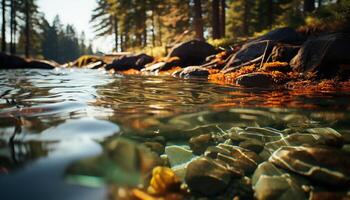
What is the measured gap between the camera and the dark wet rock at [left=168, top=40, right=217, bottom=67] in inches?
587

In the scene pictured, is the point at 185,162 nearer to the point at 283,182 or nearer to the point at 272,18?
the point at 283,182

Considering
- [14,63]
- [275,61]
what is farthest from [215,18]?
[14,63]

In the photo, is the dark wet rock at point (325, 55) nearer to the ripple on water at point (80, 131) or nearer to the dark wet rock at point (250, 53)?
the dark wet rock at point (250, 53)

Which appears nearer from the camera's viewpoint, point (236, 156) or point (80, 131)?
point (80, 131)

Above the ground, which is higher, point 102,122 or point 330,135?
point 102,122

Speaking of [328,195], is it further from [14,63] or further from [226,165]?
[14,63]

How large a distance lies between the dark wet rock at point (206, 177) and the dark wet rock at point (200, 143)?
531mm

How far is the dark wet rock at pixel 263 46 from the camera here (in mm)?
10461

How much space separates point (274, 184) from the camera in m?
2.65

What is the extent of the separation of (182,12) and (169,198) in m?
25.5

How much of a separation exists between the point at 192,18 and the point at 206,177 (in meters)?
32.3

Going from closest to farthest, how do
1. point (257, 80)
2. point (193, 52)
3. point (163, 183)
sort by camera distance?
1. point (163, 183)
2. point (257, 80)
3. point (193, 52)

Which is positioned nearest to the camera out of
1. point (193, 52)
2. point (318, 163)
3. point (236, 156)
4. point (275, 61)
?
point (318, 163)

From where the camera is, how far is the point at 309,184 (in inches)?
110
